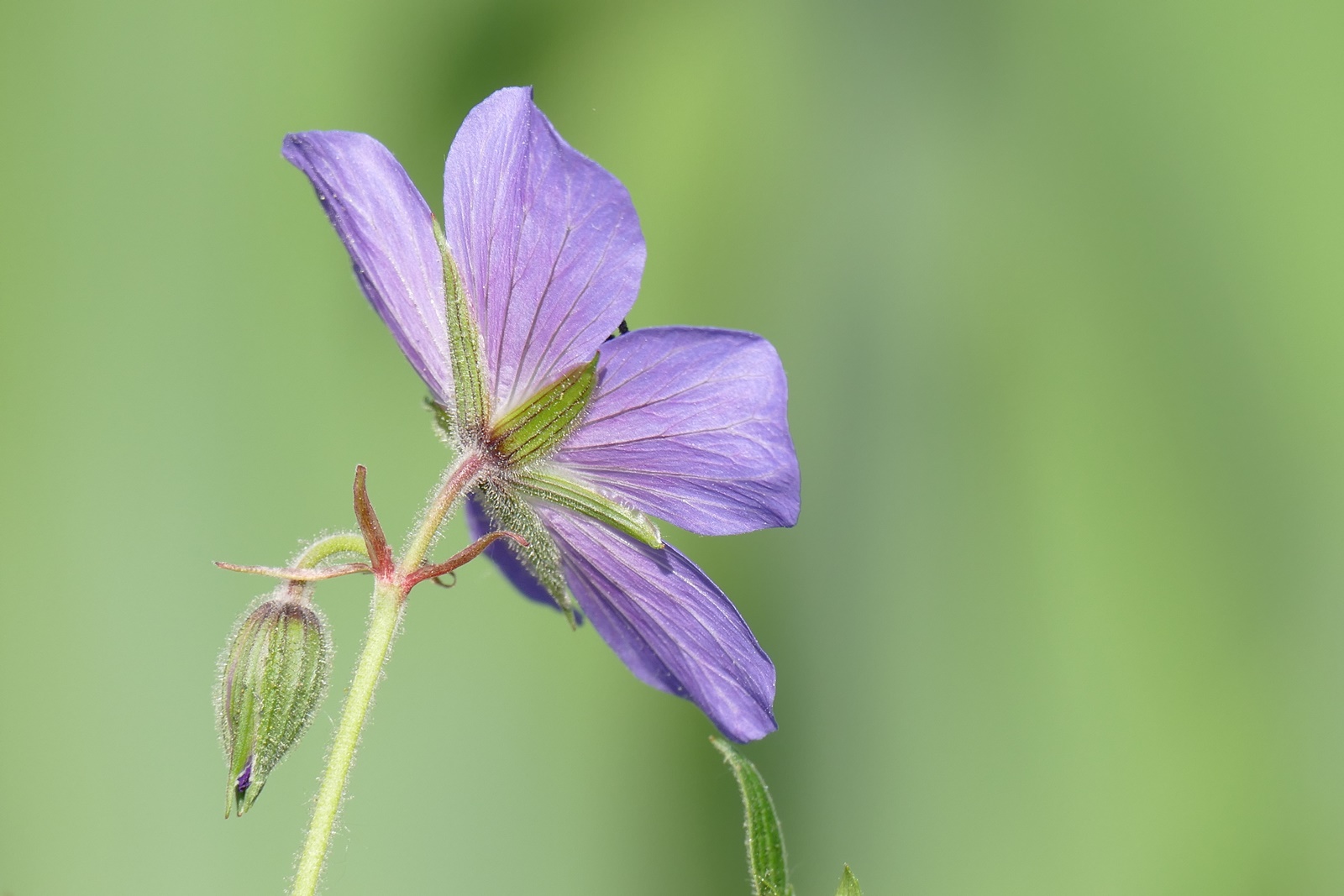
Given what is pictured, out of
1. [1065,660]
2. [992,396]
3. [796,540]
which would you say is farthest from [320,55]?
[1065,660]

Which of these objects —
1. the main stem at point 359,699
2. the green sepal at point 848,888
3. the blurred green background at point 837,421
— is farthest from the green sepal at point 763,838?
the blurred green background at point 837,421

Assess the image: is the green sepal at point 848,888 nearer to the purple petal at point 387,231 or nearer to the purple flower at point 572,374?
the purple flower at point 572,374

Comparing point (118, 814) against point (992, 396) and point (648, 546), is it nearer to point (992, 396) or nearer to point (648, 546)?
point (648, 546)

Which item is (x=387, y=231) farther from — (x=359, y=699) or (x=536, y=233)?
(x=359, y=699)

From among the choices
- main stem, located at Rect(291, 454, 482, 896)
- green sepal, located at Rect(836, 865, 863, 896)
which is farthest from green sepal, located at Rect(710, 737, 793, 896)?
main stem, located at Rect(291, 454, 482, 896)

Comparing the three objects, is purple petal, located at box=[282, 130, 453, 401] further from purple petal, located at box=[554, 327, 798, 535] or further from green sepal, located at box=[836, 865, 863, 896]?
green sepal, located at box=[836, 865, 863, 896]

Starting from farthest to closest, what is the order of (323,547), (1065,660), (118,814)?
1. (1065,660)
2. (118,814)
3. (323,547)
